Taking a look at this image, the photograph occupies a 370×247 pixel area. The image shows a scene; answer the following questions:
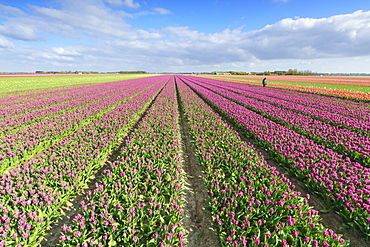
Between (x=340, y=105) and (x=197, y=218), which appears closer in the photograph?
(x=197, y=218)

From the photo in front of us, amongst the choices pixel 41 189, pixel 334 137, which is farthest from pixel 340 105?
pixel 41 189

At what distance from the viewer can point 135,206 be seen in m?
4.53

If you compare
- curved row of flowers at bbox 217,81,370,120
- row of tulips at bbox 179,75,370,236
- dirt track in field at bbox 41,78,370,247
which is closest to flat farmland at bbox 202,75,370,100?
curved row of flowers at bbox 217,81,370,120

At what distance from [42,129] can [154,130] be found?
21.2 ft

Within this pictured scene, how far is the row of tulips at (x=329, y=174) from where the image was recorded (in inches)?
169

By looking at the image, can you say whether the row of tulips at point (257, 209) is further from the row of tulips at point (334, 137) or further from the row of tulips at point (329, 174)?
the row of tulips at point (334, 137)

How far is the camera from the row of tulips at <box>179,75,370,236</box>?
4.28 metres

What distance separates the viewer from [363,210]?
4203 millimetres

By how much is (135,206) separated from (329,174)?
20.6ft

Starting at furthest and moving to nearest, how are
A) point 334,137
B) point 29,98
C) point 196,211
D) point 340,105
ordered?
point 29,98
point 340,105
point 334,137
point 196,211

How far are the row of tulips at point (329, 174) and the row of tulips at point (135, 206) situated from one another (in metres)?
4.33

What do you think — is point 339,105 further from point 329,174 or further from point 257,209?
point 257,209

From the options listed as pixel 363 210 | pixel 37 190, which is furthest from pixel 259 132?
pixel 37 190

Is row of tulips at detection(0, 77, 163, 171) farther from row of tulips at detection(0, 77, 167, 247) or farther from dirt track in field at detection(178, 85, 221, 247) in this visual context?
dirt track in field at detection(178, 85, 221, 247)
